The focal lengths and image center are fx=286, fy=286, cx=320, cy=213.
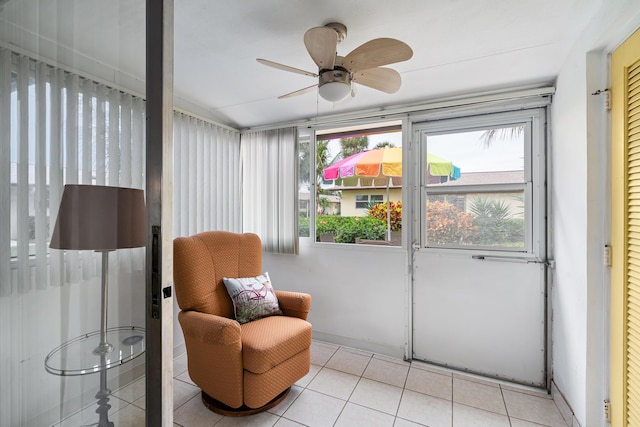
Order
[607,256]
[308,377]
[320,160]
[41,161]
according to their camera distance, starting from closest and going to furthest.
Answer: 1. [41,161]
2. [607,256]
3. [308,377]
4. [320,160]

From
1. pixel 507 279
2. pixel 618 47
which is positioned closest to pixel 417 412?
pixel 507 279

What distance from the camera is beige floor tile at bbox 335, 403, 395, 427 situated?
5.98 feet

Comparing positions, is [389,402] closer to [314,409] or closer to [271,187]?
[314,409]

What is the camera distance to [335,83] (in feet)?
5.13

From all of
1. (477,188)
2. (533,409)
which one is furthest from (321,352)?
(477,188)

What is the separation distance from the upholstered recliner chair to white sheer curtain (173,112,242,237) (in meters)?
0.55

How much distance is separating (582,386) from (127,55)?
2.77 meters

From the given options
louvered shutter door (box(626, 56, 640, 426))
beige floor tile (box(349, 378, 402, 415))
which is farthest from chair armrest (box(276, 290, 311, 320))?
louvered shutter door (box(626, 56, 640, 426))

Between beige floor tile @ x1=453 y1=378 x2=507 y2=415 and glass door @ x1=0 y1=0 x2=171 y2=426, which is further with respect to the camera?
beige floor tile @ x1=453 y1=378 x2=507 y2=415

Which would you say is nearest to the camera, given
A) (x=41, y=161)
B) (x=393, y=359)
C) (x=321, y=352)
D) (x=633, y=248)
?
(x=41, y=161)

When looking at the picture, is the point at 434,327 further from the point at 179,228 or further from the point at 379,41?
the point at 179,228

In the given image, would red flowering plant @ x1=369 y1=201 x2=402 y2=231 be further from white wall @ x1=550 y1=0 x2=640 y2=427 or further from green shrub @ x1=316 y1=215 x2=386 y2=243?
white wall @ x1=550 y1=0 x2=640 y2=427

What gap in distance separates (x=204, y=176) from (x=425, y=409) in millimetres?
2766

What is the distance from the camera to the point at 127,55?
1.03m
